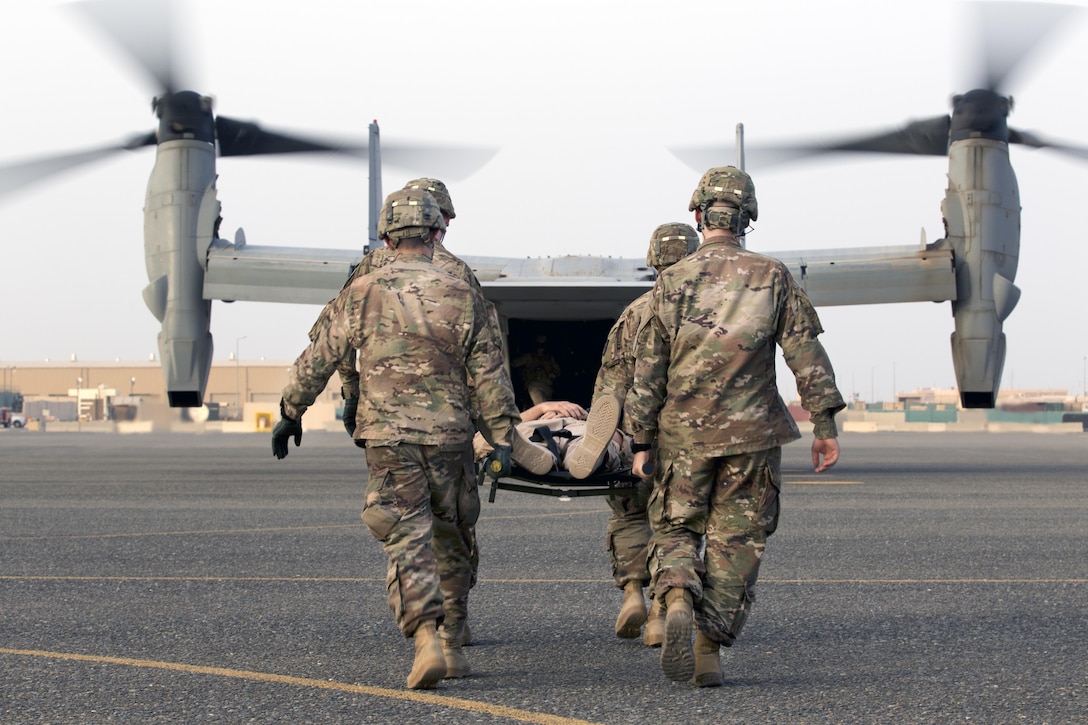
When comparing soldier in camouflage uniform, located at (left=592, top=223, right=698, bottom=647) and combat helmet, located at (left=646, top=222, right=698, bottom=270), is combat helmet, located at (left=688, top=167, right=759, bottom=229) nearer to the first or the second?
soldier in camouflage uniform, located at (left=592, top=223, right=698, bottom=647)

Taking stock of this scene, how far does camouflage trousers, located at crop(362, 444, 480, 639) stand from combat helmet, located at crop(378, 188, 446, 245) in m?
0.99

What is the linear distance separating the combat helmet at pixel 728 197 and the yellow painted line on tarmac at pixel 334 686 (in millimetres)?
2285

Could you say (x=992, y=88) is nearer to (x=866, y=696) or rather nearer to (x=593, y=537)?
(x=593, y=537)

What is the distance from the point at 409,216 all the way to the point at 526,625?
214 centimetres

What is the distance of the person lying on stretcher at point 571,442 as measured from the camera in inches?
238

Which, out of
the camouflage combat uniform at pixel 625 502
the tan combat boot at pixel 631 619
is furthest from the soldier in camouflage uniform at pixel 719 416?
the tan combat boot at pixel 631 619

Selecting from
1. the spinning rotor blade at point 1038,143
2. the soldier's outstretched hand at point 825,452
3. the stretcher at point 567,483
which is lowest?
the stretcher at point 567,483

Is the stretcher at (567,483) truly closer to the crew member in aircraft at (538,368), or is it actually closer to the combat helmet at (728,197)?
the combat helmet at (728,197)

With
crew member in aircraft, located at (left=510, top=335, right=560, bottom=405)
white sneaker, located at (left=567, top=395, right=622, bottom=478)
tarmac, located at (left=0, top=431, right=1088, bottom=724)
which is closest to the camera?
tarmac, located at (left=0, top=431, right=1088, bottom=724)

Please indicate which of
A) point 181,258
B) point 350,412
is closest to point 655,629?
point 350,412

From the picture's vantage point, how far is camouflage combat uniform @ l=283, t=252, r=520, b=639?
526cm

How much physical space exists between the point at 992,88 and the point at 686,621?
16.5 metres

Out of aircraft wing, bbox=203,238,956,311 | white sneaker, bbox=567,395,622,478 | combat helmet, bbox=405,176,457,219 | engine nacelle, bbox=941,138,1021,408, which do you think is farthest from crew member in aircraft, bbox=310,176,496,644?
engine nacelle, bbox=941,138,1021,408

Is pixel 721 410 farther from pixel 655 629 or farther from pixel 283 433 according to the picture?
pixel 283 433
